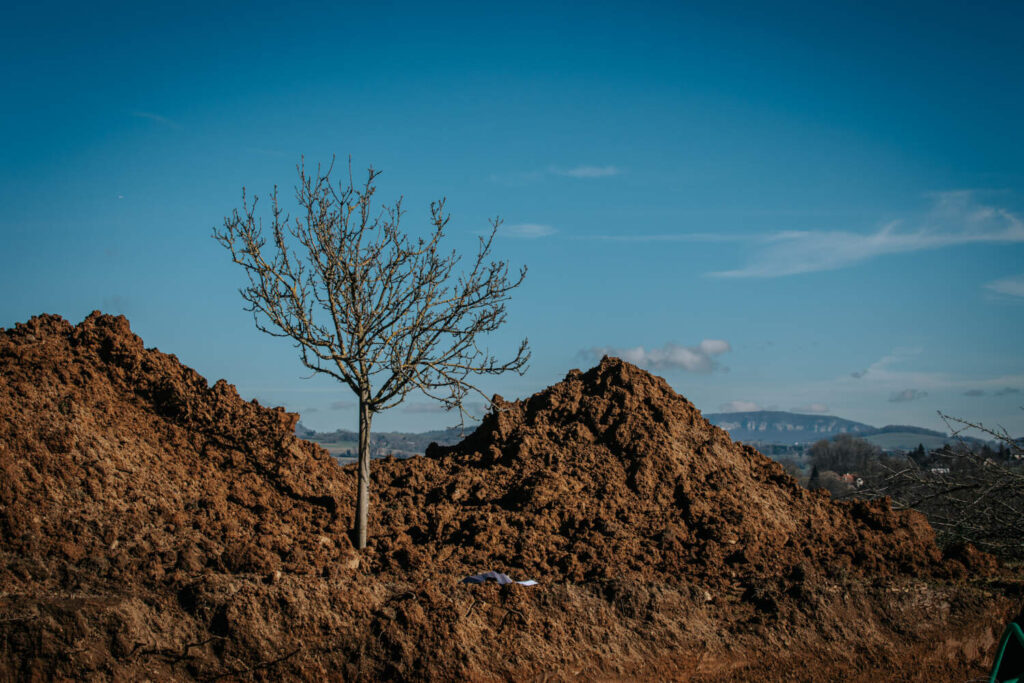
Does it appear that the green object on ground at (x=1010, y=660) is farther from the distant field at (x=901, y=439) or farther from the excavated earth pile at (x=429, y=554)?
the distant field at (x=901, y=439)

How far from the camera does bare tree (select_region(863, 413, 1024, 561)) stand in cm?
1180

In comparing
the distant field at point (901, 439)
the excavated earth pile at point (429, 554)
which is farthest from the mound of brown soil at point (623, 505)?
the distant field at point (901, 439)

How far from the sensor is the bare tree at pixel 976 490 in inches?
464

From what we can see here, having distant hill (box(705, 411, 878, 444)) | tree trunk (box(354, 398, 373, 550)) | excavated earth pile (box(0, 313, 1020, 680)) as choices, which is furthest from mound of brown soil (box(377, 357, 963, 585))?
distant hill (box(705, 411, 878, 444))

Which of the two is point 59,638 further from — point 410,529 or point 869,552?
point 869,552

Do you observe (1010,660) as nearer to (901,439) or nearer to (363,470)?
(363,470)

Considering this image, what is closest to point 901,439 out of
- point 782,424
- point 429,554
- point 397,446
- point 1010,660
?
point 782,424

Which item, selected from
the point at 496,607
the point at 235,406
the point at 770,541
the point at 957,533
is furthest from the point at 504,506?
the point at 957,533

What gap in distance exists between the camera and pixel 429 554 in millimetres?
9570

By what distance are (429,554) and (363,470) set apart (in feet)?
4.64

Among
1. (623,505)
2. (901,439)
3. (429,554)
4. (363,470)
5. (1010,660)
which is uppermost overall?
(363,470)

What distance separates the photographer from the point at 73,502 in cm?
886

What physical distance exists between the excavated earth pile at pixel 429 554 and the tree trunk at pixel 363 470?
30cm

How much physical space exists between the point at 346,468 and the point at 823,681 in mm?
7561
